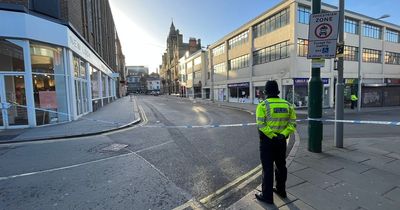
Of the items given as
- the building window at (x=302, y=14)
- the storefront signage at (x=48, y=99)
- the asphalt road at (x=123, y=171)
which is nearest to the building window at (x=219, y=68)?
the building window at (x=302, y=14)

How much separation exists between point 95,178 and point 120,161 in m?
1.12

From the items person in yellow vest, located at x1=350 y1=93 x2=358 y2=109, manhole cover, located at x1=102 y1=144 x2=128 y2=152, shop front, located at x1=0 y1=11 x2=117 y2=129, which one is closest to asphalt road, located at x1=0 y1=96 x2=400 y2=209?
manhole cover, located at x1=102 y1=144 x2=128 y2=152

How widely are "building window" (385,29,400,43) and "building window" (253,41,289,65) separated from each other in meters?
18.1

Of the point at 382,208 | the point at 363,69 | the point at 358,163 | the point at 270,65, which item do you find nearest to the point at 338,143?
the point at 358,163

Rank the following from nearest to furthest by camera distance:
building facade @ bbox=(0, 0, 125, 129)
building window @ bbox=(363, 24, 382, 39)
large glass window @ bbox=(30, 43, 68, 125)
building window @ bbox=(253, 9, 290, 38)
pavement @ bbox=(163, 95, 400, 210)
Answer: pavement @ bbox=(163, 95, 400, 210), building facade @ bbox=(0, 0, 125, 129), large glass window @ bbox=(30, 43, 68, 125), building window @ bbox=(253, 9, 290, 38), building window @ bbox=(363, 24, 382, 39)

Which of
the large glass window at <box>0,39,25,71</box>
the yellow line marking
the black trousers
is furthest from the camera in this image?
the large glass window at <box>0,39,25,71</box>

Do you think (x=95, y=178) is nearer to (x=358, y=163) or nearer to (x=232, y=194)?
(x=232, y=194)

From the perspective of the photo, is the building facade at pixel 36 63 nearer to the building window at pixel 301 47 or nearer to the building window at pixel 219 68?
the building window at pixel 301 47

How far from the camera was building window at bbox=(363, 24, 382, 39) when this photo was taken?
88.4 feet

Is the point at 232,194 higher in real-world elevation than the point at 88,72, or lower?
lower

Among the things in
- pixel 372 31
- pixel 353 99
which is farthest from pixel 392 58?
pixel 353 99

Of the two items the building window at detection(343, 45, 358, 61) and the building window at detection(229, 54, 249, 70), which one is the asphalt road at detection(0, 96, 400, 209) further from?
the building window at detection(343, 45, 358, 61)

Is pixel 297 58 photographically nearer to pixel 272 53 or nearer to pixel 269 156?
pixel 272 53

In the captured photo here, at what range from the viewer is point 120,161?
5.76m
